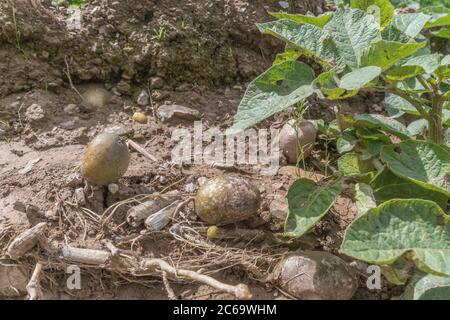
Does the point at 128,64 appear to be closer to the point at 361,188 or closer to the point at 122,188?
the point at 122,188

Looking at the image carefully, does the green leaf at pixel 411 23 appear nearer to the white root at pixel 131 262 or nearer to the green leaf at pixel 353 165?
the green leaf at pixel 353 165

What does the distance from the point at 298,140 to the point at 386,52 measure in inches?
21.0

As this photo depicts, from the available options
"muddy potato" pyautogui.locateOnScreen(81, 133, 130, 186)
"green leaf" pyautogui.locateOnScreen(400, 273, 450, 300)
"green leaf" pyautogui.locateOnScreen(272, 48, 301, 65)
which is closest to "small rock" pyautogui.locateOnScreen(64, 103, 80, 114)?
"muddy potato" pyautogui.locateOnScreen(81, 133, 130, 186)

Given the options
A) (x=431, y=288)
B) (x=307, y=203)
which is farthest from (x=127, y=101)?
(x=431, y=288)

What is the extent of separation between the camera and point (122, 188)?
5.89ft

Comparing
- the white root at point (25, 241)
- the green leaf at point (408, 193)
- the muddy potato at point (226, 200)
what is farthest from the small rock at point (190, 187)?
the green leaf at point (408, 193)

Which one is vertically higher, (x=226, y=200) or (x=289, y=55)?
(x=289, y=55)

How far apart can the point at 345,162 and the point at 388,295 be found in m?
0.45

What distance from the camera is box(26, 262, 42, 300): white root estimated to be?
1.48 meters

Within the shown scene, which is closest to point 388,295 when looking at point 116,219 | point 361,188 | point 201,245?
point 361,188

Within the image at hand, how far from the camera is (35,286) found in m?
1.51

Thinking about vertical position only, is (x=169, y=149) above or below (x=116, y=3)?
below

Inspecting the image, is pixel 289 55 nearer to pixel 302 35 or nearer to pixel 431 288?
pixel 302 35

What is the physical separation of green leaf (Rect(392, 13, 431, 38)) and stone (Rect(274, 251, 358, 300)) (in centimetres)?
80
